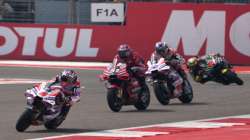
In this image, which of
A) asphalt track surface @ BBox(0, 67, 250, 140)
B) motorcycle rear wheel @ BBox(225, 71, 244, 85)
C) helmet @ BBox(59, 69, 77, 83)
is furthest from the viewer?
motorcycle rear wheel @ BBox(225, 71, 244, 85)

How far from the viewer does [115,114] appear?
18953 millimetres

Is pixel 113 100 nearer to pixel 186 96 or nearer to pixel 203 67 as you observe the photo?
pixel 186 96

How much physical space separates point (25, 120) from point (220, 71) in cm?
1423

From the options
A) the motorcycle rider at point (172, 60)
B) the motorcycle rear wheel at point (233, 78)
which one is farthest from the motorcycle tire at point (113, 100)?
the motorcycle rear wheel at point (233, 78)

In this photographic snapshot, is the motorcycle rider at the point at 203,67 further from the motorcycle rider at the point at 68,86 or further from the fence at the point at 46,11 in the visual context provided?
the motorcycle rider at the point at 68,86

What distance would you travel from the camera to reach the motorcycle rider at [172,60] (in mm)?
21634

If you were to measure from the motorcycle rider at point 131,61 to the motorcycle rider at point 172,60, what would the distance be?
1.09 meters

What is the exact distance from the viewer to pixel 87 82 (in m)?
29.7

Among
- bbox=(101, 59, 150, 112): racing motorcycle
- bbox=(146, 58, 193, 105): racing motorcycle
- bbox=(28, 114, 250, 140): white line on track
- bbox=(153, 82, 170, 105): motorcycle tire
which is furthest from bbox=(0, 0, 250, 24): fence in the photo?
bbox=(28, 114, 250, 140): white line on track

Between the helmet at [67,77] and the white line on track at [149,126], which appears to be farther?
the helmet at [67,77]

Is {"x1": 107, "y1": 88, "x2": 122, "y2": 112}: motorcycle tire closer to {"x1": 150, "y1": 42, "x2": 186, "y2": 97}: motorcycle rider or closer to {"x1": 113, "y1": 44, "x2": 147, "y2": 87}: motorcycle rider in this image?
{"x1": 113, "y1": 44, "x2": 147, "y2": 87}: motorcycle rider

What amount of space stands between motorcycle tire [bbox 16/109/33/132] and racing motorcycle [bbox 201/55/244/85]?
45.3ft

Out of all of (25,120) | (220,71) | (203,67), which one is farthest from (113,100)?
(203,67)

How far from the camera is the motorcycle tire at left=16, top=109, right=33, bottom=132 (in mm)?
15164
